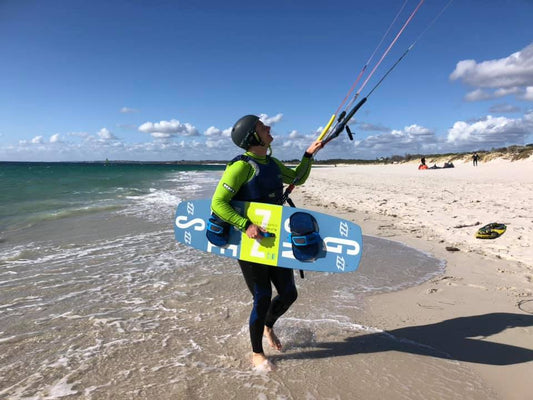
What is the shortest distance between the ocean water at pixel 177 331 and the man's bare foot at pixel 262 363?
0.06 meters

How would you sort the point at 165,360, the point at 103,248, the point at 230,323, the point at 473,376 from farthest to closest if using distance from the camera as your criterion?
the point at 103,248 < the point at 230,323 < the point at 165,360 < the point at 473,376

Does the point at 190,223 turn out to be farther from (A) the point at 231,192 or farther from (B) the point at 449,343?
(B) the point at 449,343

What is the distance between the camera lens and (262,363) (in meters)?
3.01

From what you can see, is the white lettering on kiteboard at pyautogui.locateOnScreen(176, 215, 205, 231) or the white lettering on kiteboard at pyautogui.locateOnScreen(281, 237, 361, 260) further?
the white lettering on kiteboard at pyautogui.locateOnScreen(176, 215, 205, 231)

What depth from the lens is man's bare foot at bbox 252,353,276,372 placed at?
117 inches

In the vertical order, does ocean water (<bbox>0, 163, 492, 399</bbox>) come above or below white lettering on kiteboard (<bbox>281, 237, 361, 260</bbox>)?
below

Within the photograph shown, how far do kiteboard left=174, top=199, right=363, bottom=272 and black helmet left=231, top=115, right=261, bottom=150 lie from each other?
527mm

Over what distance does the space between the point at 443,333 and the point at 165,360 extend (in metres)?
2.71

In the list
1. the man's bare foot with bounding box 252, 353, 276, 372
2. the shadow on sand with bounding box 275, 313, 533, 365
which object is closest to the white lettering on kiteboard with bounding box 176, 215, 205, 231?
the man's bare foot with bounding box 252, 353, 276, 372

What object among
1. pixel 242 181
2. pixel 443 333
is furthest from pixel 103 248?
pixel 443 333

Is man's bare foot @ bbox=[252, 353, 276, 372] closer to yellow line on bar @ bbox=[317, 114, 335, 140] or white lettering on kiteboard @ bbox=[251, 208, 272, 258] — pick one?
white lettering on kiteboard @ bbox=[251, 208, 272, 258]

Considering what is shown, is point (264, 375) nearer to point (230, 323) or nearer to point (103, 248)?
point (230, 323)

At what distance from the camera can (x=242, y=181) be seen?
9.78 feet

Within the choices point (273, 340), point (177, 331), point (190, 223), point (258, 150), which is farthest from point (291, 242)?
point (177, 331)
